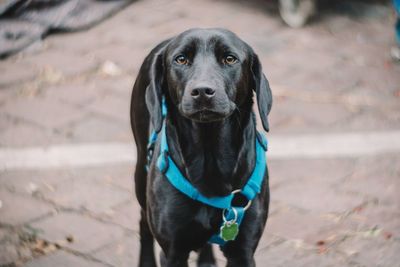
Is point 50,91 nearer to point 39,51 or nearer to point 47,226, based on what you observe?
point 39,51

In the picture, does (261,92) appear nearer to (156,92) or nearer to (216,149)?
(216,149)

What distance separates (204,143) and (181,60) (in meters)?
0.35

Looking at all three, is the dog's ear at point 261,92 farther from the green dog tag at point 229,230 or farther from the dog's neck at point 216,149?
the green dog tag at point 229,230

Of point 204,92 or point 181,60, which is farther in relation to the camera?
point 181,60

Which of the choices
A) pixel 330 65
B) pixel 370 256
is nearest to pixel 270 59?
pixel 330 65

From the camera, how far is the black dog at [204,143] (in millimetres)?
3166

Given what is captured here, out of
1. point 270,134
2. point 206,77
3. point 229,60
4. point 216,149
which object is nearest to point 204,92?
point 206,77

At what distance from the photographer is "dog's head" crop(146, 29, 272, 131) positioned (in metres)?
3.00

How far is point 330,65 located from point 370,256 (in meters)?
2.80

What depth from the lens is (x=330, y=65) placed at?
664cm

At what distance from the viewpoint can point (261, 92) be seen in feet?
10.6

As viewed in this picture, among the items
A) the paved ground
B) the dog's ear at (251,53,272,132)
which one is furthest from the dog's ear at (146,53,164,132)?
the paved ground

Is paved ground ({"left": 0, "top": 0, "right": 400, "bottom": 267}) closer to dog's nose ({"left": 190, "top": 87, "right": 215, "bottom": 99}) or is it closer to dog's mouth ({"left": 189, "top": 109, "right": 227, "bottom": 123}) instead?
dog's mouth ({"left": 189, "top": 109, "right": 227, "bottom": 123})

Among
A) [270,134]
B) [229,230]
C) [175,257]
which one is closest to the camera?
[229,230]
